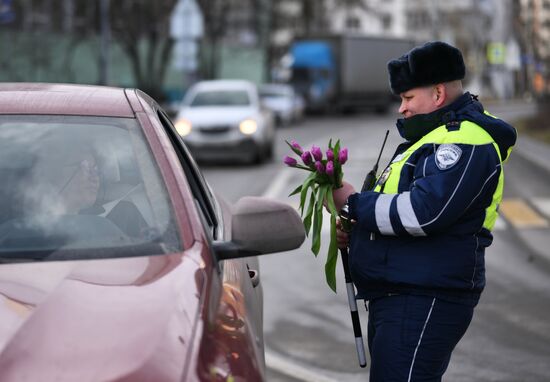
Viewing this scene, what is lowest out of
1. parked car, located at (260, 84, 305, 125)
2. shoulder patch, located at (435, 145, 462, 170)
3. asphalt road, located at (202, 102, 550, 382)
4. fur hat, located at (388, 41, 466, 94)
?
parked car, located at (260, 84, 305, 125)

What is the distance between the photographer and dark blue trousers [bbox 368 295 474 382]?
377 cm

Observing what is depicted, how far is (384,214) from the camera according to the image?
3.79 metres

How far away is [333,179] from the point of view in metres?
4.15

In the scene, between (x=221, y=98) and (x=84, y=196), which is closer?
(x=84, y=196)

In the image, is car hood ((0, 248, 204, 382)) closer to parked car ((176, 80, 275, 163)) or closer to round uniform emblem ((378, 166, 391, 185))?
round uniform emblem ((378, 166, 391, 185))

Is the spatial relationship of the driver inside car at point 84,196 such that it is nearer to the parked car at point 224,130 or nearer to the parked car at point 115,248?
the parked car at point 115,248

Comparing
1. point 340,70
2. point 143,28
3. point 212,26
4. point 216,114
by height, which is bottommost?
point 340,70

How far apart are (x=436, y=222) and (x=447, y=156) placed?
0.70 ft

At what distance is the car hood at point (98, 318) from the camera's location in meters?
2.60

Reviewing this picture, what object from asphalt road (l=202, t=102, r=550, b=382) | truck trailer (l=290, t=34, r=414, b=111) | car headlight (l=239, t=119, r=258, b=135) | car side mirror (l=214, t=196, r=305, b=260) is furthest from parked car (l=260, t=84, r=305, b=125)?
car side mirror (l=214, t=196, r=305, b=260)

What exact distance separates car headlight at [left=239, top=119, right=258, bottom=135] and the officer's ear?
18797 millimetres

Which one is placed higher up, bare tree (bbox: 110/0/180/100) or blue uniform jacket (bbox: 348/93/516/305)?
blue uniform jacket (bbox: 348/93/516/305)

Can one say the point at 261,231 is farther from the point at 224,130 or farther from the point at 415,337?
the point at 224,130

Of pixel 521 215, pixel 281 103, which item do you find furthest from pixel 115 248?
pixel 281 103
